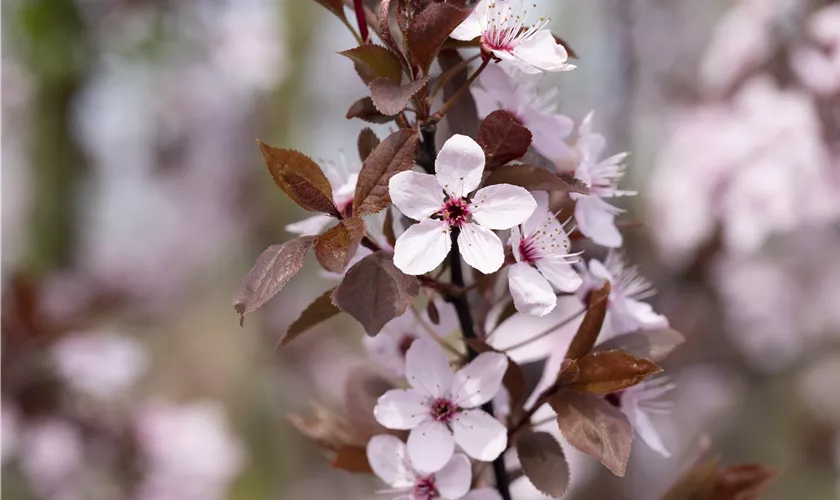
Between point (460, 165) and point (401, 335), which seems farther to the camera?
point (401, 335)

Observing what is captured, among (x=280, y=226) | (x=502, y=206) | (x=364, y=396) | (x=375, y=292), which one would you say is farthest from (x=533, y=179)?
(x=280, y=226)

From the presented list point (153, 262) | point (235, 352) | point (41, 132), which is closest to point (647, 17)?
point (41, 132)

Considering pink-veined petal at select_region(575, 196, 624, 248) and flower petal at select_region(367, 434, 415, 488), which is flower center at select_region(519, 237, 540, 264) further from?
flower petal at select_region(367, 434, 415, 488)

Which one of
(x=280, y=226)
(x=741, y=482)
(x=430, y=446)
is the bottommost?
(x=280, y=226)

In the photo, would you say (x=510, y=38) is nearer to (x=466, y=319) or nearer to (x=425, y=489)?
(x=466, y=319)

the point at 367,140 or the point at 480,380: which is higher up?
the point at 367,140

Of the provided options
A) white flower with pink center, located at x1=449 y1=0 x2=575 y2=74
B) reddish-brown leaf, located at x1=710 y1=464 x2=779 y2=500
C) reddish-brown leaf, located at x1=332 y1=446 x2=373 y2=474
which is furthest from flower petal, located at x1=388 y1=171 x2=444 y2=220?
reddish-brown leaf, located at x1=710 y1=464 x2=779 y2=500

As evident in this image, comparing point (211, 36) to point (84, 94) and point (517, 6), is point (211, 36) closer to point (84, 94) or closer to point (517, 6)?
point (84, 94)
